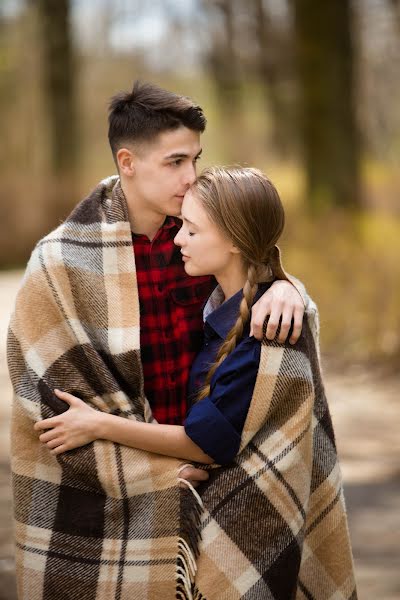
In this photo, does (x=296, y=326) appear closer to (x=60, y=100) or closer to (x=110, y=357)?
(x=110, y=357)

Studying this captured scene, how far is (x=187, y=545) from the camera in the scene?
2.74 metres

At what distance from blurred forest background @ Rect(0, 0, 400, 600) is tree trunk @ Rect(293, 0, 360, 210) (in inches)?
0.6

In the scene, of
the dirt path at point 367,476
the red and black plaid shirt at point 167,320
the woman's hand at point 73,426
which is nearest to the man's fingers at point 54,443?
the woman's hand at point 73,426

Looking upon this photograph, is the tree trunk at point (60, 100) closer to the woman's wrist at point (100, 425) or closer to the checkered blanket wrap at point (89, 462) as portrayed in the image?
the checkered blanket wrap at point (89, 462)

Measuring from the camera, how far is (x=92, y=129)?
23.2 m

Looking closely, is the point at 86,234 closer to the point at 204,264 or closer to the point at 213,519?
the point at 204,264

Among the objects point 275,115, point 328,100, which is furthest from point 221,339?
point 275,115

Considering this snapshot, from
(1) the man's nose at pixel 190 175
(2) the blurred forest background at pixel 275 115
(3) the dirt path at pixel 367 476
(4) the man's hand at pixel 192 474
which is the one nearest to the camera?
(4) the man's hand at pixel 192 474

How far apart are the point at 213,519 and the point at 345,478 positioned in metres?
2.56

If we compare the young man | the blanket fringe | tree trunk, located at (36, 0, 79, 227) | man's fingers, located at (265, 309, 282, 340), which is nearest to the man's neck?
the young man

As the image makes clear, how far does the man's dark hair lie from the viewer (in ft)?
9.56

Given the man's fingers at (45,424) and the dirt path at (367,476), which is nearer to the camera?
the man's fingers at (45,424)

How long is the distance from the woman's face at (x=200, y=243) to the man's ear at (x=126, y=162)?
21cm

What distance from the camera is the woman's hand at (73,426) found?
2723 mm
